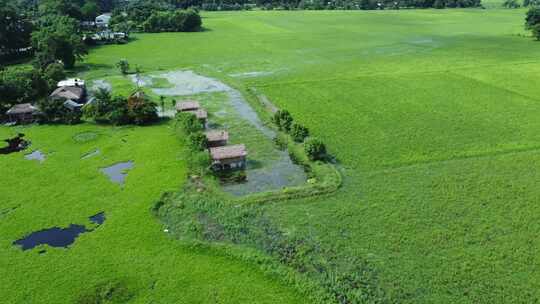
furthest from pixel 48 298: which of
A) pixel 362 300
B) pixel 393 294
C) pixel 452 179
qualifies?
pixel 452 179

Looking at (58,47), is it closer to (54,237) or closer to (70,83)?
(70,83)

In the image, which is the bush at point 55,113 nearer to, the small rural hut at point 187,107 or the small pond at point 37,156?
the small pond at point 37,156


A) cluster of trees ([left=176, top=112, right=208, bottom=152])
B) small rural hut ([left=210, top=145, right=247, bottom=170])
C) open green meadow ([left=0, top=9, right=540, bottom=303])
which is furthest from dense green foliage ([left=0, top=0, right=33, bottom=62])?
small rural hut ([left=210, top=145, right=247, bottom=170])

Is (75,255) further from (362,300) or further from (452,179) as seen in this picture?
(452,179)

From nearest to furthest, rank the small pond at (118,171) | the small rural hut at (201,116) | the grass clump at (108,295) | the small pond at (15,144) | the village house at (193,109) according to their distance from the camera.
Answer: the grass clump at (108,295)
the small pond at (118,171)
the small pond at (15,144)
the small rural hut at (201,116)
the village house at (193,109)

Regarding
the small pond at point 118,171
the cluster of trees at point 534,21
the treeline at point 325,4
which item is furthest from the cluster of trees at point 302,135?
the treeline at point 325,4
